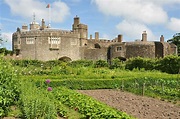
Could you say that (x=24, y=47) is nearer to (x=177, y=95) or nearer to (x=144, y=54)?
(x=144, y=54)

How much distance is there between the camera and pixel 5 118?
8695 mm

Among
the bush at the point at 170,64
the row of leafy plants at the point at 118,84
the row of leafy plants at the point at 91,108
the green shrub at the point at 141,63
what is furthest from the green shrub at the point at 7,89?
the green shrub at the point at 141,63

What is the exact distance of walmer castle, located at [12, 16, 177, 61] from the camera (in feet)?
150

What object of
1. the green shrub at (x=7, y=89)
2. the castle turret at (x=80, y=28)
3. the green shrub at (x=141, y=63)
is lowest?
the green shrub at (x=7, y=89)

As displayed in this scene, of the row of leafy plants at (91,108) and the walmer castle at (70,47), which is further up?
the walmer castle at (70,47)

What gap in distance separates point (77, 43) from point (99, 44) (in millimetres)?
4267

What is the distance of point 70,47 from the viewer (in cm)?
4828

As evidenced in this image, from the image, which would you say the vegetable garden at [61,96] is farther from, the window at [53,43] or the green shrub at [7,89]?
the window at [53,43]

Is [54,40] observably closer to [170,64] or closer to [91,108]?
[170,64]


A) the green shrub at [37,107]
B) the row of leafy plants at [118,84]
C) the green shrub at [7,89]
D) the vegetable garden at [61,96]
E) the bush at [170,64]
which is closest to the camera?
the green shrub at [37,107]

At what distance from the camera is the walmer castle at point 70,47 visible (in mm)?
45656

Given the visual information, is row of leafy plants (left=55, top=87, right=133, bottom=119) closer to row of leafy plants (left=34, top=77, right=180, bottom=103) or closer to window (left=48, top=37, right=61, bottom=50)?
row of leafy plants (left=34, top=77, right=180, bottom=103)

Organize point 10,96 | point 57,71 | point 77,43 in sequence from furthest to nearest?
point 77,43, point 57,71, point 10,96

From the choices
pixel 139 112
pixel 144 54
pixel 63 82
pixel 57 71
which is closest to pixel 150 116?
pixel 139 112
